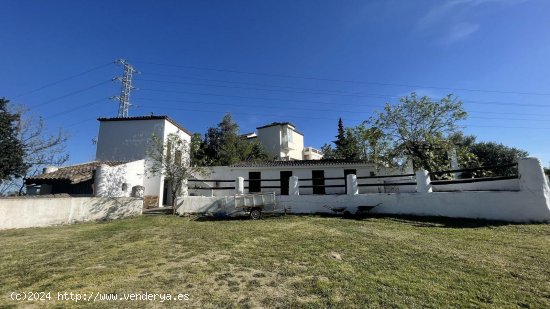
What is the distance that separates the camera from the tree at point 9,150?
51.4ft

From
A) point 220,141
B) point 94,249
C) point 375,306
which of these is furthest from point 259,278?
point 220,141

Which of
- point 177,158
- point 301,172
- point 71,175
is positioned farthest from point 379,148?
point 71,175

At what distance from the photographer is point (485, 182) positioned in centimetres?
1215

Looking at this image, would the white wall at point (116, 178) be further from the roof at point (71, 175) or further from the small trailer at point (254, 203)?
the small trailer at point (254, 203)

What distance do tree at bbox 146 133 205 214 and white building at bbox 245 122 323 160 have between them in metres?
21.7

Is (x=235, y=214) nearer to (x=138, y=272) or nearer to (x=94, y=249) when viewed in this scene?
(x=94, y=249)

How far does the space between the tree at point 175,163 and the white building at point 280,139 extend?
854 inches

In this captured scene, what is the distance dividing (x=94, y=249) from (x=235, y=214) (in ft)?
23.7

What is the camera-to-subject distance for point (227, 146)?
31.7 m

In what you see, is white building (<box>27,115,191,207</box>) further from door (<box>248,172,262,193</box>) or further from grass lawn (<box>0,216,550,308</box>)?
grass lawn (<box>0,216,550,308</box>)

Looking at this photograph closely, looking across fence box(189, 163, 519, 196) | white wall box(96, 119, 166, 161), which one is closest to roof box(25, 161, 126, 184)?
white wall box(96, 119, 166, 161)

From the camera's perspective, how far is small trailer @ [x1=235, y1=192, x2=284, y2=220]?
13.2 meters

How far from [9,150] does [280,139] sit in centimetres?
2944

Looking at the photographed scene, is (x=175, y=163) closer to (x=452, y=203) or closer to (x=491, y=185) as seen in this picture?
(x=452, y=203)
